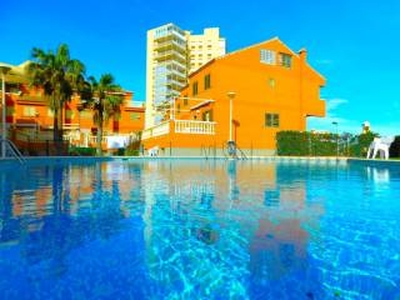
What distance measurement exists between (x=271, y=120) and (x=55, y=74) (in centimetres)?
1833

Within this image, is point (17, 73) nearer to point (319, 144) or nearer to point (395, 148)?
point (319, 144)

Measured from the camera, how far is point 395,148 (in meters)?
23.3

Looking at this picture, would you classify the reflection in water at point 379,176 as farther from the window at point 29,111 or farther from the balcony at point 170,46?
the balcony at point 170,46

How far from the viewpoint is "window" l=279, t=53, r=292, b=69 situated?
30672mm

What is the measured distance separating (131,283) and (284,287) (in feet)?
4.42

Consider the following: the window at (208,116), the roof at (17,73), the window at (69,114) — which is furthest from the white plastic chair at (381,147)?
the window at (69,114)

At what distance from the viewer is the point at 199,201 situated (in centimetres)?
670

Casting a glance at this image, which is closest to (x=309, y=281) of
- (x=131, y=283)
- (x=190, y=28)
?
(x=131, y=283)

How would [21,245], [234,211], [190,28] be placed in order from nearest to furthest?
[21,245], [234,211], [190,28]

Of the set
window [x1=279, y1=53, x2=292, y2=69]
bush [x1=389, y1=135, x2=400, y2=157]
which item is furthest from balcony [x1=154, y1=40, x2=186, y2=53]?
bush [x1=389, y1=135, x2=400, y2=157]

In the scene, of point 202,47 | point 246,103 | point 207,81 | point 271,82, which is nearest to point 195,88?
point 207,81

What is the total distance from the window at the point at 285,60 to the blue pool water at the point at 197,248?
25.9 metres

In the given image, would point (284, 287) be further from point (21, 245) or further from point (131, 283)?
point (21, 245)

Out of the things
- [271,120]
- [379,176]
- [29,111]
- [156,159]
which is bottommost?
[379,176]
